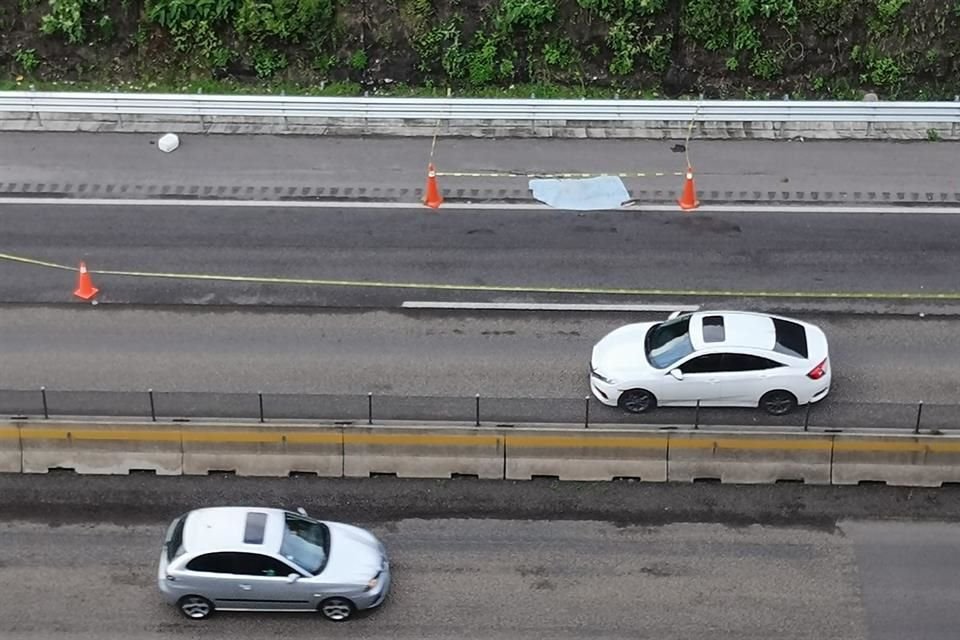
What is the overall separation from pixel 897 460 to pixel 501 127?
13.4 meters

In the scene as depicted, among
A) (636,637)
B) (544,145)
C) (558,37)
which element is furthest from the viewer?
(558,37)

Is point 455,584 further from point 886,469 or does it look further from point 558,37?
point 558,37

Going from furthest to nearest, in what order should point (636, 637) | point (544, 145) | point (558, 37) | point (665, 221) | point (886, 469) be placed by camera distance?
1. point (558, 37)
2. point (544, 145)
3. point (665, 221)
4. point (886, 469)
5. point (636, 637)

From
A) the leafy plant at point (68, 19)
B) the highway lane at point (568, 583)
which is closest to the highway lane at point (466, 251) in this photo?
the highway lane at point (568, 583)

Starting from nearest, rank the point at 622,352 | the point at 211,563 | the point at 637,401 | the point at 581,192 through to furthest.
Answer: the point at 211,563 < the point at 637,401 < the point at 622,352 < the point at 581,192

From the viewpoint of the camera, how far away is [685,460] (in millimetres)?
22266

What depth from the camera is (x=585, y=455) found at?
22266 millimetres

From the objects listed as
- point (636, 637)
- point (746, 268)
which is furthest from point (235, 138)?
point (636, 637)

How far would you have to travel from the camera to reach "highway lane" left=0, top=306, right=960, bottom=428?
22688 millimetres

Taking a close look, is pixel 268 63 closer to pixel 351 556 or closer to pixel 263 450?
pixel 263 450

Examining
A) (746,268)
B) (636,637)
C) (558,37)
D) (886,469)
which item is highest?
(558,37)

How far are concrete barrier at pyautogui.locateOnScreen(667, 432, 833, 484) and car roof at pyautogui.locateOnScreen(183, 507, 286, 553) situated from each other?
6492mm

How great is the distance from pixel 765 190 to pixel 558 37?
25.9 feet

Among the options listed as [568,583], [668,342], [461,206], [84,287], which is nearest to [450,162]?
[461,206]
